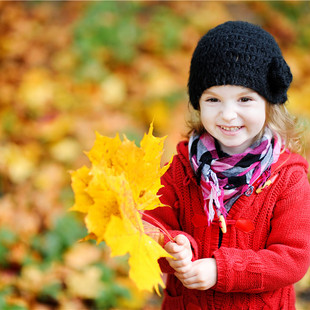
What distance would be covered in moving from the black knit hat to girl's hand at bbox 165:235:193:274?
514 mm

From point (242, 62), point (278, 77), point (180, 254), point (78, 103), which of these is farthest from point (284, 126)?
point (78, 103)

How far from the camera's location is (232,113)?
1.42m

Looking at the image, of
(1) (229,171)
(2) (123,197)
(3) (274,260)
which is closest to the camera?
(2) (123,197)

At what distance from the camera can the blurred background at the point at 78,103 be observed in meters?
2.64

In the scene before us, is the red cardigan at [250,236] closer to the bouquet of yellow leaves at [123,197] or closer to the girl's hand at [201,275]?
the girl's hand at [201,275]

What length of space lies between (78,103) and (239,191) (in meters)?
2.69

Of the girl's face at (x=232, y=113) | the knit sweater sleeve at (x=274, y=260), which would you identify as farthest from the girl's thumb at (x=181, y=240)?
the girl's face at (x=232, y=113)

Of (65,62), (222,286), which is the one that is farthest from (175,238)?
(65,62)

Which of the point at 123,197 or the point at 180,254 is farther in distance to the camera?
the point at 180,254

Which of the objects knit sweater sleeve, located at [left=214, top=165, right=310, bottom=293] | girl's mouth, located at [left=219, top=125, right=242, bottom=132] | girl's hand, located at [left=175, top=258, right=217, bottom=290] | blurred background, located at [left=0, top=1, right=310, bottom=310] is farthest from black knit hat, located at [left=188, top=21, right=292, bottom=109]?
blurred background, located at [left=0, top=1, right=310, bottom=310]

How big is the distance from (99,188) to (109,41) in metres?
3.43

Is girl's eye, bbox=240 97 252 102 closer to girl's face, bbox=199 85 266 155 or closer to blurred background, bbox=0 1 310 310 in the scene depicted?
girl's face, bbox=199 85 266 155

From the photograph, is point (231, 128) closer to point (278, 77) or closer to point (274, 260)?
point (278, 77)

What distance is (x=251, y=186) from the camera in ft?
4.85
